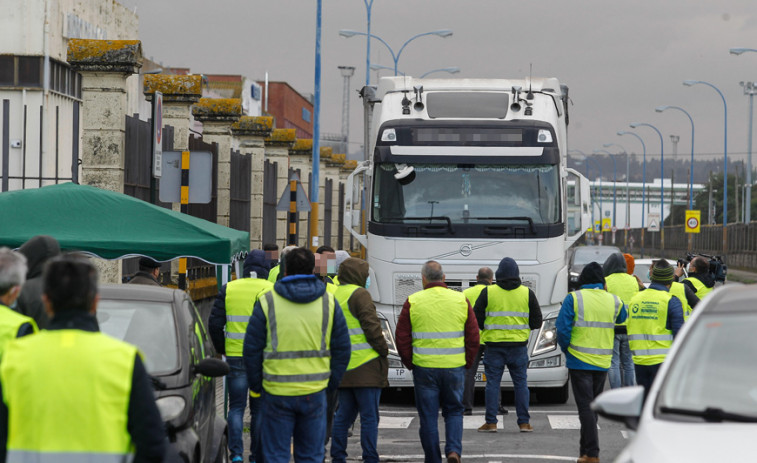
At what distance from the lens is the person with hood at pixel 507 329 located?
1344cm

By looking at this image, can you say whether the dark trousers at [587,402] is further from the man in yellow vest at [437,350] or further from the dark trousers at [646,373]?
the man in yellow vest at [437,350]

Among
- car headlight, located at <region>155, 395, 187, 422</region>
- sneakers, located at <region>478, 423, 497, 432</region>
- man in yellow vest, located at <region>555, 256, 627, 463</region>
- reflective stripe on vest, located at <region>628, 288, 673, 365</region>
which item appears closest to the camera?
car headlight, located at <region>155, 395, 187, 422</region>

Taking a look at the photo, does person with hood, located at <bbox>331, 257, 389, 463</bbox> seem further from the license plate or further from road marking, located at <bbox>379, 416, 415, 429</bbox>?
the license plate

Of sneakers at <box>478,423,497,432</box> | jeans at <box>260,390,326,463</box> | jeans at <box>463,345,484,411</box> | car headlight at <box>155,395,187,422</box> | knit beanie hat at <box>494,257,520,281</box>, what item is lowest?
sneakers at <box>478,423,497,432</box>

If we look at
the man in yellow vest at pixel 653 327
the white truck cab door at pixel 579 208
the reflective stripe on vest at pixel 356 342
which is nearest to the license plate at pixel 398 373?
the white truck cab door at pixel 579 208

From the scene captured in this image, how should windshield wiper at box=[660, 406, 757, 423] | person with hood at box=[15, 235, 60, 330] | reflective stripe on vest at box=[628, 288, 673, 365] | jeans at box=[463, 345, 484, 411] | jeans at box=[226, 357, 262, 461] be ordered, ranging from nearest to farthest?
windshield wiper at box=[660, 406, 757, 423], person with hood at box=[15, 235, 60, 330], jeans at box=[226, 357, 262, 461], reflective stripe on vest at box=[628, 288, 673, 365], jeans at box=[463, 345, 484, 411]

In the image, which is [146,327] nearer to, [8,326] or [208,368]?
[208,368]

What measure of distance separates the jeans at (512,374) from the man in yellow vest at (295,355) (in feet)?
17.7

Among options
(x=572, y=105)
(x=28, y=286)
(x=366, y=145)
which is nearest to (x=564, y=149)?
(x=572, y=105)

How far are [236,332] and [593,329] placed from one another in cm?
326

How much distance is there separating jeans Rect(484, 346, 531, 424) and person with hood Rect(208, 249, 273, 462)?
11.4 feet

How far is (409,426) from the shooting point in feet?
45.8

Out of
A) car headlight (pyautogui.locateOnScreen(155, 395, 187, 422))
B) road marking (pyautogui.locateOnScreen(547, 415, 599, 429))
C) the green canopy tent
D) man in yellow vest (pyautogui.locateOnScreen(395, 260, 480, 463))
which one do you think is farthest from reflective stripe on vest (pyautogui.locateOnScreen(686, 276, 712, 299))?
car headlight (pyautogui.locateOnScreen(155, 395, 187, 422))

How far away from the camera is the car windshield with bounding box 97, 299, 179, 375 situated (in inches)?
294
